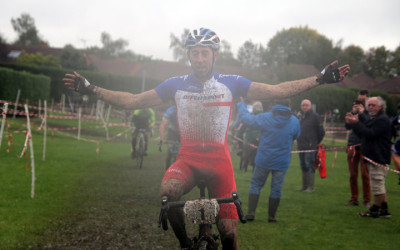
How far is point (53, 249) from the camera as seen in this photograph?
5.46m

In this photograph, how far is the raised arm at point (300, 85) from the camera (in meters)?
3.79

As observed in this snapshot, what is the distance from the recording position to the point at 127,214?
7.55 metres

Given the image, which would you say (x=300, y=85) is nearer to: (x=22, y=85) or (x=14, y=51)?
(x=22, y=85)

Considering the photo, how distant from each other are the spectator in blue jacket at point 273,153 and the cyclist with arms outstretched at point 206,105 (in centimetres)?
360

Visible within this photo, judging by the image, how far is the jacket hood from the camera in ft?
25.1

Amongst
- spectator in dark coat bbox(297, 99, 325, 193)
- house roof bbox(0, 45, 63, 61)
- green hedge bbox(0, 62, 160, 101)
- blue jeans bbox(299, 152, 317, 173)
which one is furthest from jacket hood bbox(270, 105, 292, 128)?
house roof bbox(0, 45, 63, 61)

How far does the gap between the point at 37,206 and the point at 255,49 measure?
68873mm

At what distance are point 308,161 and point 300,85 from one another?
24.2 feet

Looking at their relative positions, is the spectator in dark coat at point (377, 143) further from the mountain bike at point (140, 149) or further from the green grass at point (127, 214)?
the mountain bike at point (140, 149)

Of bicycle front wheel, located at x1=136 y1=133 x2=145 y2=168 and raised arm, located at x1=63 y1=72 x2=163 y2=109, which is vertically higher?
raised arm, located at x1=63 y1=72 x2=163 y2=109

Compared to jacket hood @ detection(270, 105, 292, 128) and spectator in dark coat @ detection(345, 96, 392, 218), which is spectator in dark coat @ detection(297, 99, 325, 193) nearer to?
spectator in dark coat @ detection(345, 96, 392, 218)

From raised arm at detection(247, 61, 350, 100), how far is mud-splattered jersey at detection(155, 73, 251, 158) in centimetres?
16

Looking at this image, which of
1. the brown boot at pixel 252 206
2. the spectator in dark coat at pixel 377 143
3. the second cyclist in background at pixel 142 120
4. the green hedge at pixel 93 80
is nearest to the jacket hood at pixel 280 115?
the spectator in dark coat at pixel 377 143

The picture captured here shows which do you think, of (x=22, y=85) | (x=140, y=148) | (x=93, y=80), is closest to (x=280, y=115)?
(x=140, y=148)
